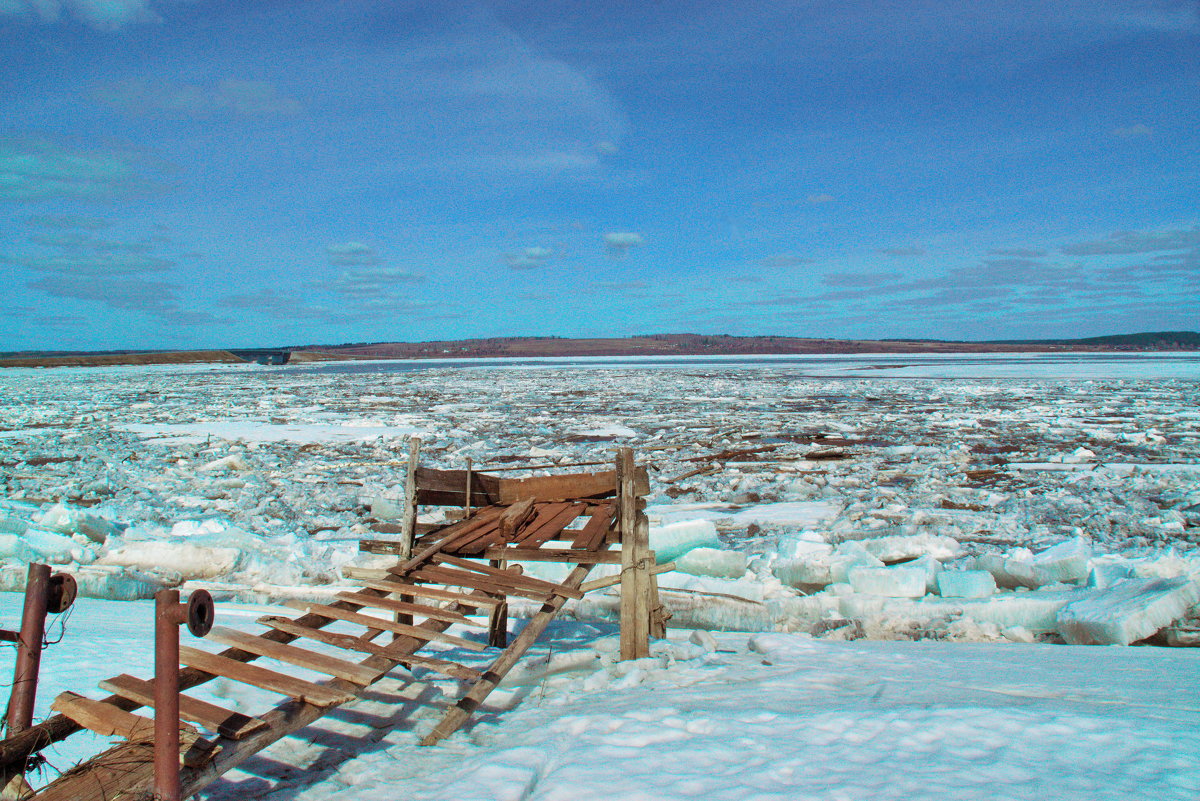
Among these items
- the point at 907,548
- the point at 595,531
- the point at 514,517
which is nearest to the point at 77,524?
the point at 514,517

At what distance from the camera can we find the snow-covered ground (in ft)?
9.52

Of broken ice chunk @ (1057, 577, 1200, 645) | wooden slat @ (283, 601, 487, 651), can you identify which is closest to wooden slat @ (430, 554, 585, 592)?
wooden slat @ (283, 601, 487, 651)

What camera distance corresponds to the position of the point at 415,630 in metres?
3.74

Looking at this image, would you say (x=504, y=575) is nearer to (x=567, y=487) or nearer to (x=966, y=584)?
(x=567, y=487)

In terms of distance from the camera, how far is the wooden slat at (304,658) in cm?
305

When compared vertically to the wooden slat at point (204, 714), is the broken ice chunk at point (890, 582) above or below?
below

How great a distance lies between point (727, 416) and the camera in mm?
18375

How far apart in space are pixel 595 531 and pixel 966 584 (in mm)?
2885

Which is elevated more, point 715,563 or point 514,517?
point 514,517

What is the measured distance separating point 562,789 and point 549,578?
10.5ft

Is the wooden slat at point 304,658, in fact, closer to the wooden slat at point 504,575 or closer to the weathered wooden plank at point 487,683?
the weathered wooden plank at point 487,683

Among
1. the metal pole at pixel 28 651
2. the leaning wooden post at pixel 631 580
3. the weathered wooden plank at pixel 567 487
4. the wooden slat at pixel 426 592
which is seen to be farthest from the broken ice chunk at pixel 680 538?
the metal pole at pixel 28 651

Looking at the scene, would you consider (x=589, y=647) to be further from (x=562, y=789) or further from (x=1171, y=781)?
(x=1171, y=781)

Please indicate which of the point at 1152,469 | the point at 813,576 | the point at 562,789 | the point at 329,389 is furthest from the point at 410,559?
the point at 329,389
